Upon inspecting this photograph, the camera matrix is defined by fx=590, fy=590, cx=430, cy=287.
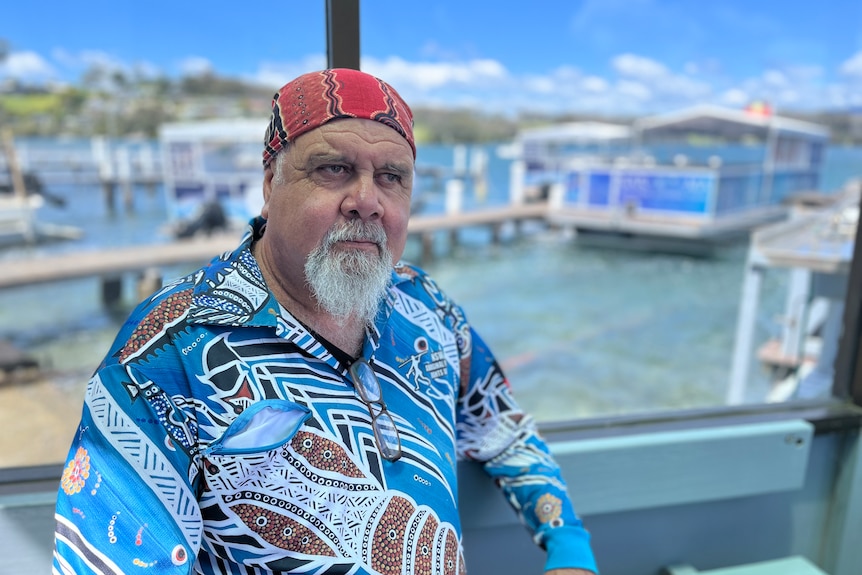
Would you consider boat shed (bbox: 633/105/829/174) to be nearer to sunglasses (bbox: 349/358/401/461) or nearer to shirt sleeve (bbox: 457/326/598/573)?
shirt sleeve (bbox: 457/326/598/573)

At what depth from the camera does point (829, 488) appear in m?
1.75

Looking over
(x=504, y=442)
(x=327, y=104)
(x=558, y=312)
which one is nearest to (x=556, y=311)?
(x=558, y=312)

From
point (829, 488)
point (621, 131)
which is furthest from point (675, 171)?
point (829, 488)

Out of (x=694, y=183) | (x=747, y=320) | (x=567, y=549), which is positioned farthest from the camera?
(x=694, y=183)

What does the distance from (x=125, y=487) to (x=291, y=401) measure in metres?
0.23

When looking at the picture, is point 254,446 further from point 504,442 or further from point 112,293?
point 112,293

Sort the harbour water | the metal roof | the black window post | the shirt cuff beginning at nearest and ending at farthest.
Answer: the shirt cuff < the black window post < the harbour water < the metal roof

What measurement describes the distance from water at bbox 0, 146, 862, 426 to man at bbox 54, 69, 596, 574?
1486 centimetres

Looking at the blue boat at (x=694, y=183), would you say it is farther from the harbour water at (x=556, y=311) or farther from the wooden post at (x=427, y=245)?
the wooden post at (x=427, y=245)

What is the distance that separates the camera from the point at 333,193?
0.87 meters

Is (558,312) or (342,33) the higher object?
(342,33)

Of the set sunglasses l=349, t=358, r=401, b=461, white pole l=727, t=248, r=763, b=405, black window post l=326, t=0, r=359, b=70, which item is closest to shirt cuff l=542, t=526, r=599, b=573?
sunglasses l=349, t=358, r=401, b=461

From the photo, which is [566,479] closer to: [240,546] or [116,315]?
[240,546]

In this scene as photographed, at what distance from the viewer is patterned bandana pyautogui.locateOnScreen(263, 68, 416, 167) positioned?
0.86 m
